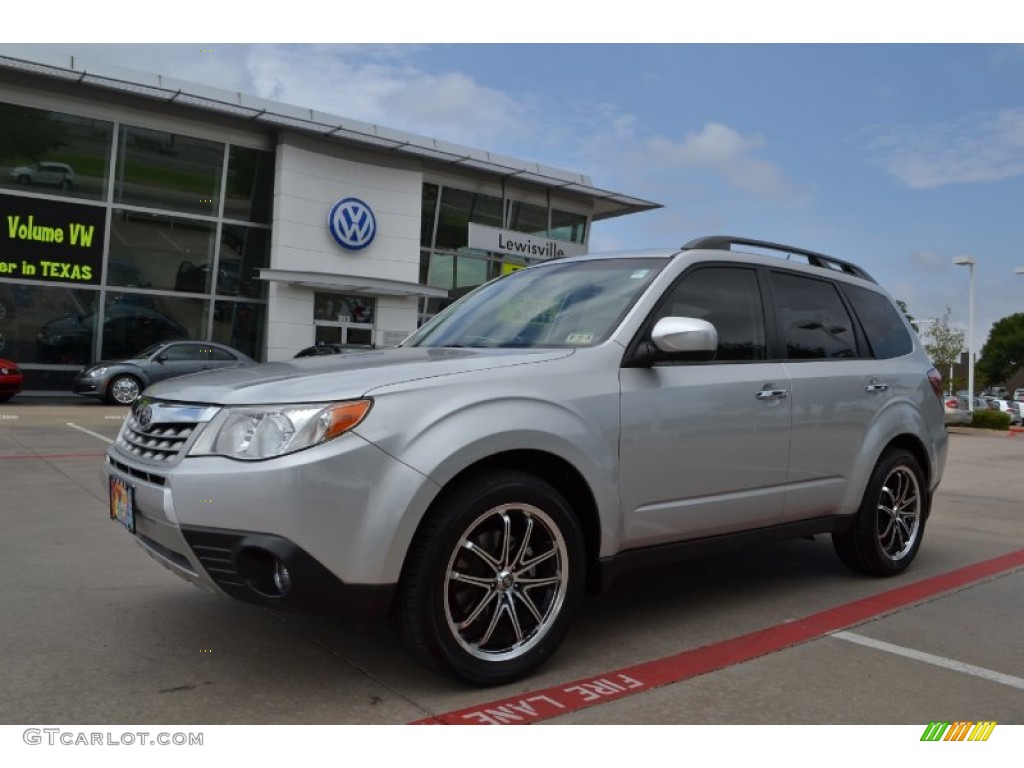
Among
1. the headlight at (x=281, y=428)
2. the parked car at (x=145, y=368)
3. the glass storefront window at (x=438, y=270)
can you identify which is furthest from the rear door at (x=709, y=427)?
the glass storefront window at (x=438, y=270)

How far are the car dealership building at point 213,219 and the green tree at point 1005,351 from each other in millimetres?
80480

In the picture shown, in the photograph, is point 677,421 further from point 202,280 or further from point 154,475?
point 202,280

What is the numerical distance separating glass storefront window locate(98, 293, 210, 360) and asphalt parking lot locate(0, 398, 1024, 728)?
50.5 ft

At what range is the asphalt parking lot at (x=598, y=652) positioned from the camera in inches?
121

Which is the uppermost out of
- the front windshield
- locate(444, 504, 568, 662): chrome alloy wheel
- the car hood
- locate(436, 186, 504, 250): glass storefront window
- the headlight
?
locate(436, 186, 504, 250): glass storefront window

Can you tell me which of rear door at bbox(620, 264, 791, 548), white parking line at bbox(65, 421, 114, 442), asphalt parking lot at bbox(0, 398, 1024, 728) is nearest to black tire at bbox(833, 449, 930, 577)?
asphalt parking lot at bbox(0, 398, 1024, 728)

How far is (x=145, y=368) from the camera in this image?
680 inches

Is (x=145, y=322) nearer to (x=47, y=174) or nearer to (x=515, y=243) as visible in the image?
(x=47, y=174)

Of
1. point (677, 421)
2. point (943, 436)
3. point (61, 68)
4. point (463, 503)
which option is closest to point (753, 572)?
point (943, 436)

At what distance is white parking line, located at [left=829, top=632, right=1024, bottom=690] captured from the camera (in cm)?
350

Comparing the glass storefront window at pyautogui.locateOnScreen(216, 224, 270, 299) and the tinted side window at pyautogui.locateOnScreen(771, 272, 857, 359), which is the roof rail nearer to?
the tinted side window at pyautogui.locateOnScreen(771, 272, 857, 359)

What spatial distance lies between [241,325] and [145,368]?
16.1ft

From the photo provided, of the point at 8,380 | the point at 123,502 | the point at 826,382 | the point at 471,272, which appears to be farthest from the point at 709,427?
the point at 471,272

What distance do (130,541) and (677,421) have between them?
380cm
